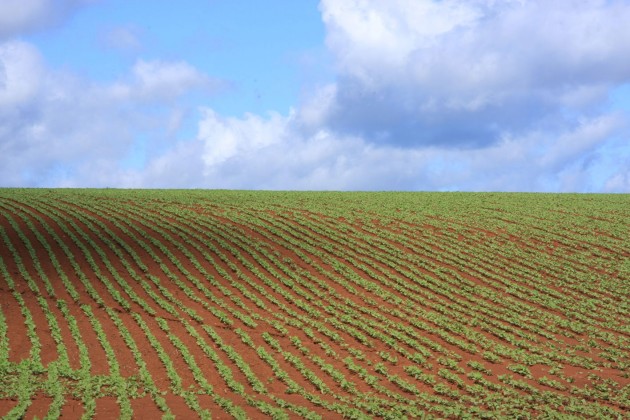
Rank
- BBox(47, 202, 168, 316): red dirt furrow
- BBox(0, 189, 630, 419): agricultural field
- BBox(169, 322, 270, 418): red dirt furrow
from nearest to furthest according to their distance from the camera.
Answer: BBox(169, 322, 270, 418): red dirt furrow < BBox(0, 189, 630, 419): agricultural field < BBox(47, 202, 168, 316): red dirt furrow

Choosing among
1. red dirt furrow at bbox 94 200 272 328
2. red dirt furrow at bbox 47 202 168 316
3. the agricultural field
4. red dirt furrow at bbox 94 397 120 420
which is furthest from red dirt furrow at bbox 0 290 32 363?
red dirt furrow at bbox 94 397 120 420

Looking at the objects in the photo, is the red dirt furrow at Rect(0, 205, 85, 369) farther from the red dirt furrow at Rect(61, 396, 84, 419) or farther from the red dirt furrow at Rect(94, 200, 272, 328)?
the red dirt furrow at Rect(94, 200, 272, 328)

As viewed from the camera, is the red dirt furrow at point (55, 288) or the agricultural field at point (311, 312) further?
the red dirt furrow at point (55, 288)

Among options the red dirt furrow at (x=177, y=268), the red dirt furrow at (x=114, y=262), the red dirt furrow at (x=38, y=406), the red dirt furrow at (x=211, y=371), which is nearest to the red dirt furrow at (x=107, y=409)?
the red dirt furrow at (x=38, y=406)

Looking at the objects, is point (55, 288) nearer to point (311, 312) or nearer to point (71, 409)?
point (311, 312)

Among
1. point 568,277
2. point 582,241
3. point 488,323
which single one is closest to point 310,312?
point 488,323

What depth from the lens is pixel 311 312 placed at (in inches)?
1171

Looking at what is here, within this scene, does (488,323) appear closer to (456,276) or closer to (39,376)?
(456,276)

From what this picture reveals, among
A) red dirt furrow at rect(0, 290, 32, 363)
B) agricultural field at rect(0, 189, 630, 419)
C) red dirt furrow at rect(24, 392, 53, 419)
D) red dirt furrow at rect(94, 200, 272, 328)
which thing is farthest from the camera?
red dirt furrow at rect(94, 200, 272, 328)

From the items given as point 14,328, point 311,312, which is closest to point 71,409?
point 14,328

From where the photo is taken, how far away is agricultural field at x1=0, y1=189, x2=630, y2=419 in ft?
71.7

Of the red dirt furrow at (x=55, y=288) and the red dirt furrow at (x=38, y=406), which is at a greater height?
the red dirt furrow at (x=55, y=288)

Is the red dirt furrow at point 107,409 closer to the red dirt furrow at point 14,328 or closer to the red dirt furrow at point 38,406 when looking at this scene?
the red dirt furrow at point 38,406

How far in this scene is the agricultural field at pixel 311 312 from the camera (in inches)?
860
